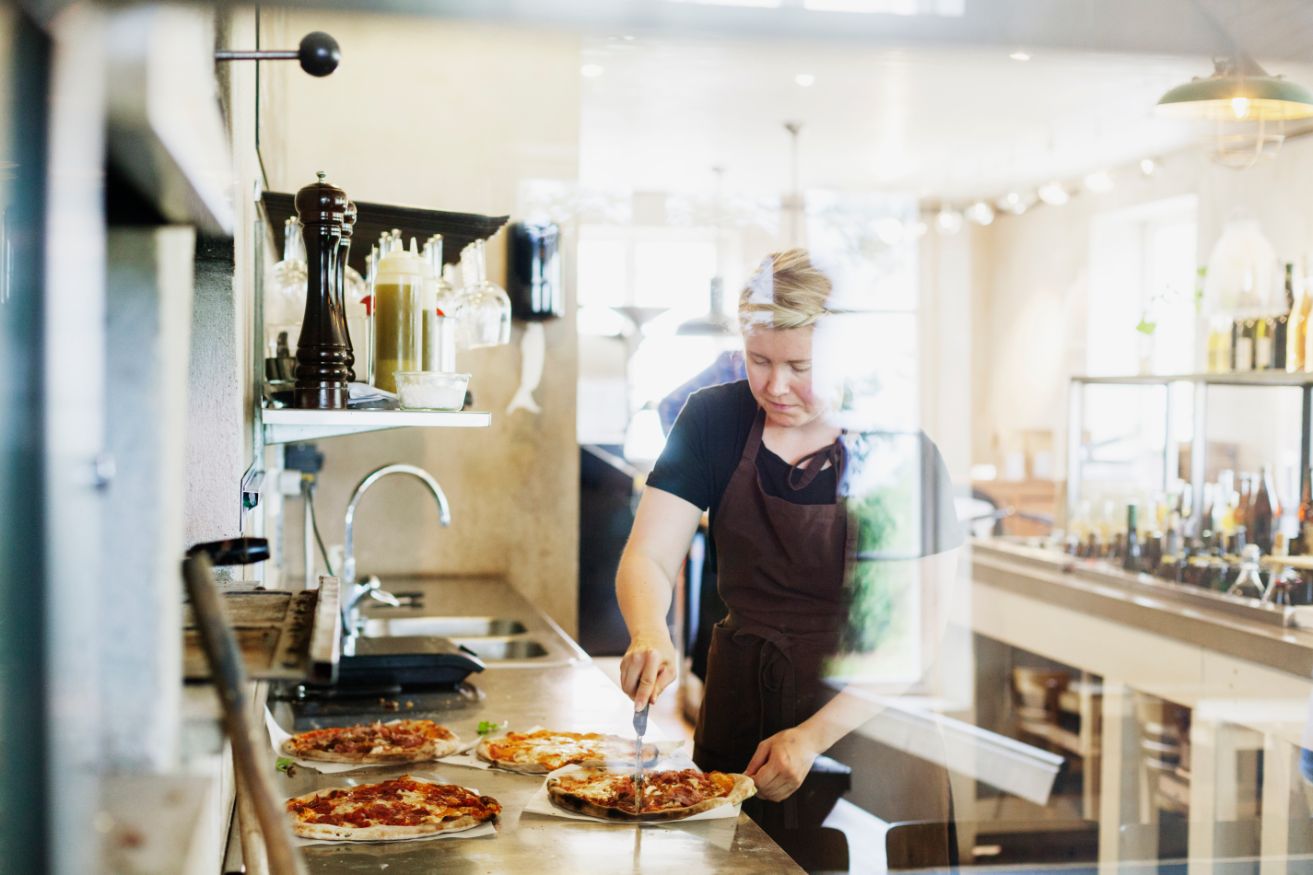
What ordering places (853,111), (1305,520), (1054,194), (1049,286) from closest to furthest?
(1305,520) < (853,111) < (1054,194) < (1049,286)

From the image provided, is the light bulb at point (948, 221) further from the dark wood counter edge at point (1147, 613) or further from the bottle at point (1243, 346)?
the bottle at point (1243, 346)

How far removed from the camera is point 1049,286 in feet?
13.5

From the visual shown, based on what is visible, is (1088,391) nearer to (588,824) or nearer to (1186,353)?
(1186,353)

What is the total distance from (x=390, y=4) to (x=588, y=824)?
1074mm

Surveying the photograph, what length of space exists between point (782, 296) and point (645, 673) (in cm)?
64

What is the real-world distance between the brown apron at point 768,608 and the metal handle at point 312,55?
0.87m

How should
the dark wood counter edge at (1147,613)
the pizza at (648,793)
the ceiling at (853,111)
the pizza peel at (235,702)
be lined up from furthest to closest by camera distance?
the dark wood counter edge at (1147,613)
the ceiling at (853,111)
the pizza at (648,793)
the pizza peel at (235,702)

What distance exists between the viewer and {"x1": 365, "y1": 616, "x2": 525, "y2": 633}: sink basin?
7.45 feet

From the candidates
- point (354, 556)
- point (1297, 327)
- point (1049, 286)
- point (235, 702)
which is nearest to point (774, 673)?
point (354, 556)

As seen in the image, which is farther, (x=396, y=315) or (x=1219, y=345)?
(x=1219, y=345)

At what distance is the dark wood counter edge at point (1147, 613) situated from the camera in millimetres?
2689

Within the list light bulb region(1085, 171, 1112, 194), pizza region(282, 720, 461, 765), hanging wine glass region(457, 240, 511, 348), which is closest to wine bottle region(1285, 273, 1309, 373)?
light bulb region(1085, 171, 1112, 194)

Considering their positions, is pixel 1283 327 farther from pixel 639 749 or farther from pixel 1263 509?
pixel 639 749

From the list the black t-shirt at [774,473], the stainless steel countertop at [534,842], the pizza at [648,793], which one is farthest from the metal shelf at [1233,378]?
the pizza at [648,793]
